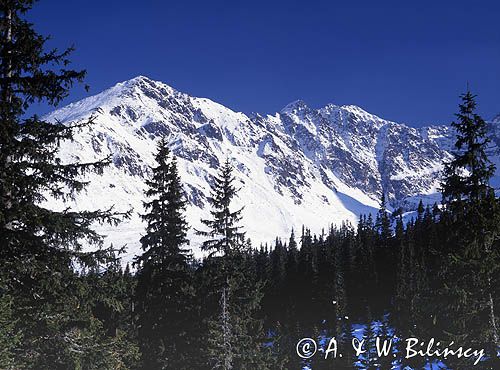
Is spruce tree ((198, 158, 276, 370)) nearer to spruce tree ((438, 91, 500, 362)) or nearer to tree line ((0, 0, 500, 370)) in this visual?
tree line ((0, 0, 500, 370))

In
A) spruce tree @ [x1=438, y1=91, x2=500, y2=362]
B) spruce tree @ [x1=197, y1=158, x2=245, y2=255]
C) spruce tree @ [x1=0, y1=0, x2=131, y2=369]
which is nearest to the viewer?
spruce tree @ [x1=0, y1=0, x2=131, y2=369]

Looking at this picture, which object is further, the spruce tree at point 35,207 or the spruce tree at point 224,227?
the spruce tree at point 224,227

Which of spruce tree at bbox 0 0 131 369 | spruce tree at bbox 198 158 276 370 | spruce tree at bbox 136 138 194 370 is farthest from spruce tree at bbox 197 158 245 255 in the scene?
spruce tree at bbox 0 0 131 369

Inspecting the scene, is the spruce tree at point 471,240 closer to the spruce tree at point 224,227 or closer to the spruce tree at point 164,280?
the spruce tree at point 224,227

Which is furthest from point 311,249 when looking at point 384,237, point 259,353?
point 259,353

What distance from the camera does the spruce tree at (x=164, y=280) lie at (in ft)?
85.0

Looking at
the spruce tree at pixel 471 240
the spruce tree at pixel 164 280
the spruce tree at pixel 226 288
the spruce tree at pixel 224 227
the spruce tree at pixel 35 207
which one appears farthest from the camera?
the spruce tree at pixel 224 227

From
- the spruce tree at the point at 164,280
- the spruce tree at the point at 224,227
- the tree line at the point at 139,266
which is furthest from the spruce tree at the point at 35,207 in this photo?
the spruce tree at the point at 224,227

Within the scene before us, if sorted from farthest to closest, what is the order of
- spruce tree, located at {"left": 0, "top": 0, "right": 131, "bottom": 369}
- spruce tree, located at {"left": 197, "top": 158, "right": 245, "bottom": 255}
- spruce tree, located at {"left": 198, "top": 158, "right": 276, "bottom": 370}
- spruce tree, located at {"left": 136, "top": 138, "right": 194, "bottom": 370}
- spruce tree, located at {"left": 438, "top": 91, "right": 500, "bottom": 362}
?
spruce tree, located at {"left": 197, "top": 158, "right": 245, "bottom": 255} < spruce tree, located at {"left": 198, "top": 158, "right": 276, "bottom": 370} < spruce tree, located at {"left": 136, "top": 138, "right": 194, "bottom": 370} < spruce tree, located at {"left": 438, "top": 91, "right": 500, "bottom": 362} < spruce tree, located at {"left": 0, "top": 0, "right": 131, "bottom": 369}

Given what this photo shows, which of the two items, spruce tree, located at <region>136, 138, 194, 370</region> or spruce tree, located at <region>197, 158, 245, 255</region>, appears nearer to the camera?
spruce tree, located at <region>136, 138, 194, 370</region>

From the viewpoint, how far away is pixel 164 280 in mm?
25984

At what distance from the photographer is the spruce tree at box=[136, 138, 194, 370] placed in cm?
2592

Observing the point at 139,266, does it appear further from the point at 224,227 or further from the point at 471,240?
the point at 471,240

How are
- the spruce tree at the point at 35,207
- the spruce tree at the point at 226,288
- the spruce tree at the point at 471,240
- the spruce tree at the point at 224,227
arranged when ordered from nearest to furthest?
the spruce tree at the point at 35,207 → the spruce tree at the point at 471,240 → the spruce tree at the point at 226,288 → the spruce tree at the point at 224,227
